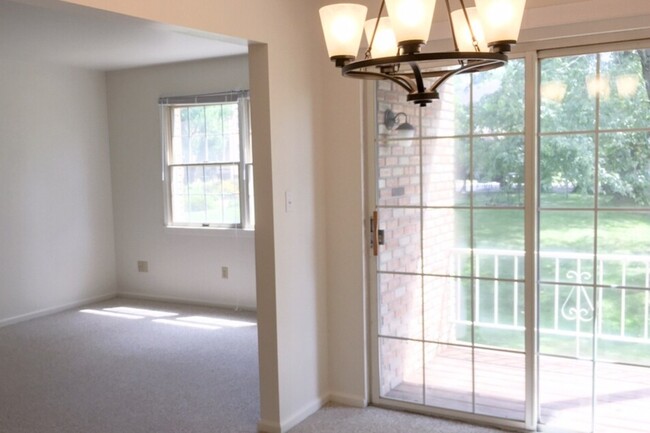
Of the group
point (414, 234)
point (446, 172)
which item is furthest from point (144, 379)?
point (446, 172)

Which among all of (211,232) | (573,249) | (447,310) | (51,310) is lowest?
(51,310)

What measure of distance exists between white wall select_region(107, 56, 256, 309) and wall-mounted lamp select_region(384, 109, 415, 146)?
9.15ft

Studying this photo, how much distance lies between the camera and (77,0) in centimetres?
229

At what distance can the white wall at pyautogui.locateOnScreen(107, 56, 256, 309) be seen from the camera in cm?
627

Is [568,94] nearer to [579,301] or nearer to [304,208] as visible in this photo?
[579,301]

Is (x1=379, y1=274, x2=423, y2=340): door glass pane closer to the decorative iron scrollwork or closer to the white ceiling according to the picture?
the decorative iron scrollwork

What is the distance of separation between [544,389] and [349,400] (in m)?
1.16

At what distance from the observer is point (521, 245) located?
131 inches

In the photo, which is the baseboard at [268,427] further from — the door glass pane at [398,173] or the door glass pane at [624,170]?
the door glass pane at [624,170]

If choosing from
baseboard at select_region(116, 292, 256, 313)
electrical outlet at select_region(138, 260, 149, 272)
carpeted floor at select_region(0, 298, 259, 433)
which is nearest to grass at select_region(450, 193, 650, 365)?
carpeted floor at select_region(0, 298, 259, 433)

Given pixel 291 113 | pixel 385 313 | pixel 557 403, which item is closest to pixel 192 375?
pixel 385 313

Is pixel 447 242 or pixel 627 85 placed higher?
pixel 627 85

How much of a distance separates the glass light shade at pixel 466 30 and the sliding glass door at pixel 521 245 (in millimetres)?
1444

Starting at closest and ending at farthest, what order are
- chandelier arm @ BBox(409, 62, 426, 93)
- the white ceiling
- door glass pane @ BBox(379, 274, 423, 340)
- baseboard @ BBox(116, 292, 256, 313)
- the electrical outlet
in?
chandelier arm @ BBox(409, 62, 426, 93) → door glass pane @ BBox(379, 274, 423, 340) → the white ceiling → baseboard @ BBox(116, 292, 256, 313) → the electrical outlet
